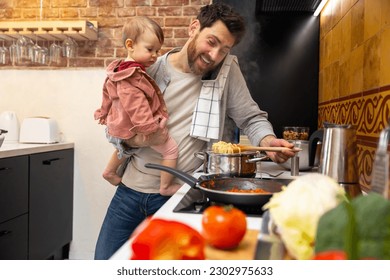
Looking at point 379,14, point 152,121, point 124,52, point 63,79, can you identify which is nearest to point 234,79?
point 152,121

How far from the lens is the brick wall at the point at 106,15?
8.25 ft

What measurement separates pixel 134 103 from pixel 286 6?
3.72ft

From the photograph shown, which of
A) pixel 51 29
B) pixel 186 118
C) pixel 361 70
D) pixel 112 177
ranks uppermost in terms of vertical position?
pixel 51 29

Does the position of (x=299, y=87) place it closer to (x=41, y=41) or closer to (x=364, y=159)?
(x=364, y=159)

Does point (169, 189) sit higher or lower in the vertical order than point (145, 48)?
lower

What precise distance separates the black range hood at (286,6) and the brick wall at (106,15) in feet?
1.39

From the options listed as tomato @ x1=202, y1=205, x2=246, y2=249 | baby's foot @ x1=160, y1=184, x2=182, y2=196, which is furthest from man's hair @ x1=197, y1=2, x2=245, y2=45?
tomato @ x1=202, y1=205, x2=246, y2=249

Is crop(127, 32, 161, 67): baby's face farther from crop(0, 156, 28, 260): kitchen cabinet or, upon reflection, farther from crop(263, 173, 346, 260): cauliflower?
crop(263, 173, 346, 260): cauliflower

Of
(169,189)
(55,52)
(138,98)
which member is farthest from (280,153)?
(55,52)

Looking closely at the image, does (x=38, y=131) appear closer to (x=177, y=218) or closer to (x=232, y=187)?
(x=232, y=187)

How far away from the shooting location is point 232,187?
0.94 m

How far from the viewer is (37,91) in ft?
8.54

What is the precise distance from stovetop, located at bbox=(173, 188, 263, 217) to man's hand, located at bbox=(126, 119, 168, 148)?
0.42 m
